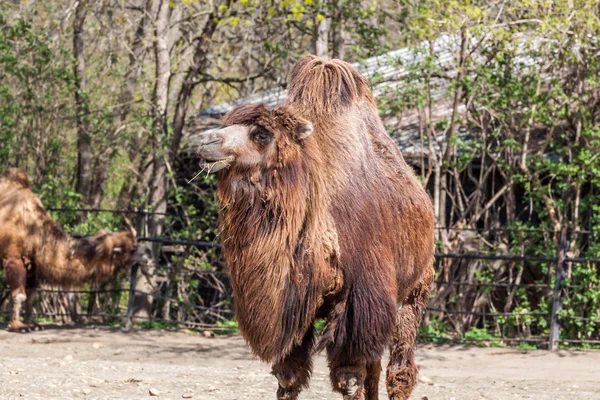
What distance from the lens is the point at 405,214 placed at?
18.6 feet

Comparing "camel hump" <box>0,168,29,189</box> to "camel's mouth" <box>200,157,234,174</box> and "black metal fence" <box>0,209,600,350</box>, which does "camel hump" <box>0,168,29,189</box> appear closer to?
"black metal fence" <box>0,209,600,350</box>

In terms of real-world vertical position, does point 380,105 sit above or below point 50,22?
below

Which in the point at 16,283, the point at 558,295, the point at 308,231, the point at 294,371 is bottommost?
the point at 16,283

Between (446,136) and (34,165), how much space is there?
629 centimetres

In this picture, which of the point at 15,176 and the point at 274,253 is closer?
the point at 274,253

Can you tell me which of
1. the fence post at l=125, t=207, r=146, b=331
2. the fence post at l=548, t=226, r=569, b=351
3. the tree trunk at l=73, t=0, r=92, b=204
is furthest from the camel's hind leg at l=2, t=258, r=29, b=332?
the fence post at l=548, t=226, r=569, b=351

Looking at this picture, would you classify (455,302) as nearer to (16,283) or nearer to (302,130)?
(16,283)

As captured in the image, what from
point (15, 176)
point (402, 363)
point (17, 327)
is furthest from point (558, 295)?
point (15, 176)

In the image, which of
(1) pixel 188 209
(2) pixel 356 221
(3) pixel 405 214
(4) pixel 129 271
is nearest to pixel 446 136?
(1) pixel 188 209

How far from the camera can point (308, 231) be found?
4652mm

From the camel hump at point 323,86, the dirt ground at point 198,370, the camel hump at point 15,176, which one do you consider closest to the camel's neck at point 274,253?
the camel hump at point 323,86

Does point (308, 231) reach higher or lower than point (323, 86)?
lower

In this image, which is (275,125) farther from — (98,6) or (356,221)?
(98,6)

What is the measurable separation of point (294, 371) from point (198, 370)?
170 inches
